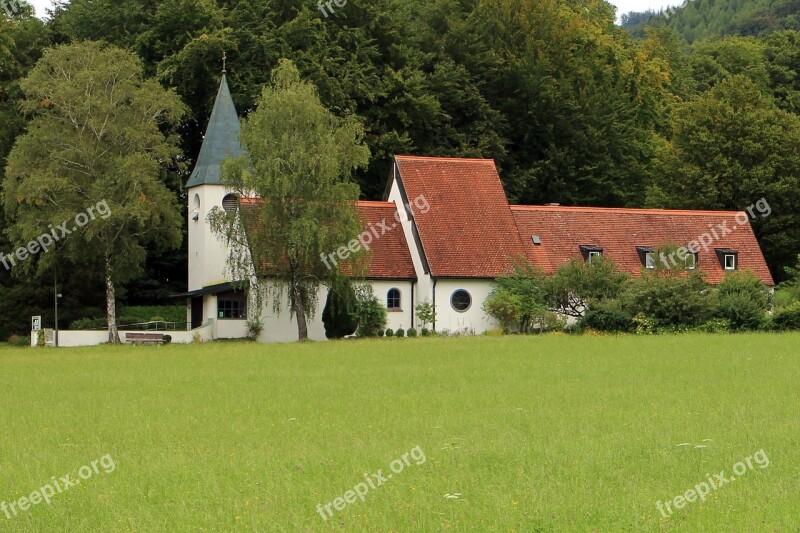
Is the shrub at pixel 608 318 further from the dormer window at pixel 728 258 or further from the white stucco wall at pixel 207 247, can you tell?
the white stucco wall at pixel 207 247

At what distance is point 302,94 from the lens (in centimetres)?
4584

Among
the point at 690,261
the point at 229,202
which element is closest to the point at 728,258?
the point at 690,261

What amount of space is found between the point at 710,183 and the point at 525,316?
18696 millimetres

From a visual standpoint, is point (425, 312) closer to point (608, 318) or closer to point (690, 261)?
point (608, 318)

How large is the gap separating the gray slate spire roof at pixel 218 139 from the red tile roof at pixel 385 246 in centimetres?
661

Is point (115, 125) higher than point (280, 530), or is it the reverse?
point (115, 125)

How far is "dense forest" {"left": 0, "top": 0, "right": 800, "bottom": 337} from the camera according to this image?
186ft

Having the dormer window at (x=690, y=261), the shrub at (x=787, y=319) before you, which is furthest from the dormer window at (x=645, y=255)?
the shrub at (x=787, y=319)

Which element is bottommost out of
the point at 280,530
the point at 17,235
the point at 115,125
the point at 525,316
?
the point at 280,530

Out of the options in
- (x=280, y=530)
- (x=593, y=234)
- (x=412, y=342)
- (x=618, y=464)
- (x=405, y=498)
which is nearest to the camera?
(x=280, y=530)

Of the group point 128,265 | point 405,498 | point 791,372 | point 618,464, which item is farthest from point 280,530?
point 128,265

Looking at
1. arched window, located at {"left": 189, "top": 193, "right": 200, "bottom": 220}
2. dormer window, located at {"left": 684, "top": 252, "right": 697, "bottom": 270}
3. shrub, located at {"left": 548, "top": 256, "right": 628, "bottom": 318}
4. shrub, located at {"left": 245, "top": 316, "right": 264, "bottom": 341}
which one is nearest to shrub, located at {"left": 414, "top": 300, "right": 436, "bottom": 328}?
shrub, located at {"left": 548, "top": 256, "right": 628, "bottom": 318}

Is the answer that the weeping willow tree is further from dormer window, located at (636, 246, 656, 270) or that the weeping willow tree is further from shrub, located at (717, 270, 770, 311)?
shrub, located at (717, 270, 770, 311)

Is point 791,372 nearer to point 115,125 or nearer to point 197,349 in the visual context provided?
point 197,349
